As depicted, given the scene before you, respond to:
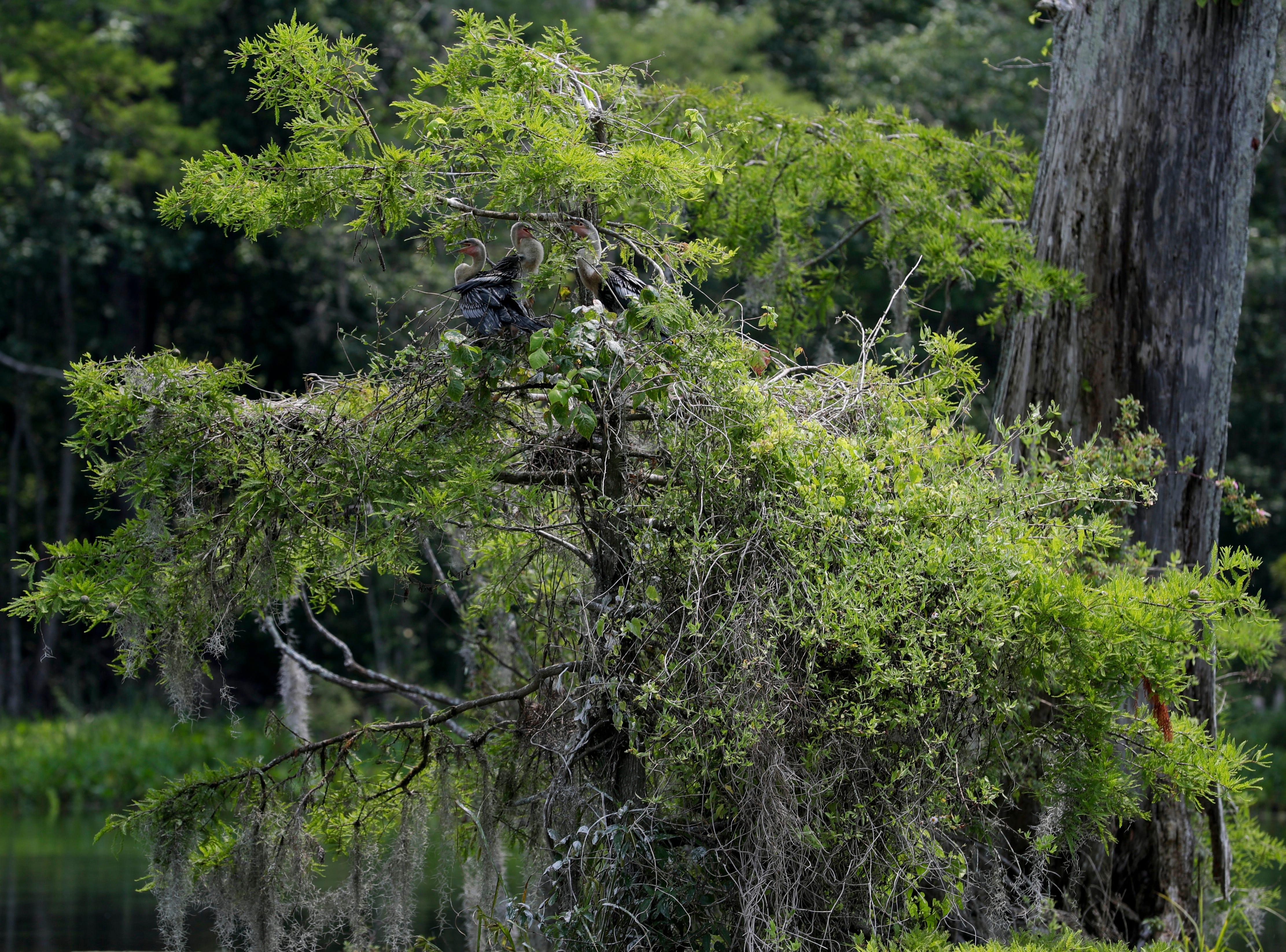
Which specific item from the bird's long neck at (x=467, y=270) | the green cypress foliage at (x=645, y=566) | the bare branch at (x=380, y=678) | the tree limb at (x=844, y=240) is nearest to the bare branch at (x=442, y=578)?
the green cypress foliage at (x=645, y=566)

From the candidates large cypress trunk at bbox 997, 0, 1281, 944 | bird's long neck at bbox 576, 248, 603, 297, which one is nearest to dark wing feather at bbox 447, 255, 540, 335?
bird's long neck at bbox 576, 248, 603, 297

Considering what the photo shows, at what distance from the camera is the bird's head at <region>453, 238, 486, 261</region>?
A: 341 centimetres

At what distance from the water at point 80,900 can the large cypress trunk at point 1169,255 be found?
3074mm

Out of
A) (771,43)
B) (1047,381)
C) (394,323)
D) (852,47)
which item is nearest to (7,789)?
(394,323)

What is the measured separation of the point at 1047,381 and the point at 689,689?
2.60m

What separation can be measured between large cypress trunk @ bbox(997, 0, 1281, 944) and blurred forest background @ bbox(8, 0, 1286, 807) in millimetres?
8351

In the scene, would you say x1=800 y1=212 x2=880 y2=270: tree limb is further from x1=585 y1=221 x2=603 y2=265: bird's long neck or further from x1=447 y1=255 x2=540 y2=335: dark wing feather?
x1=447 y1=255 x2=540 y2=335: dark wing feather

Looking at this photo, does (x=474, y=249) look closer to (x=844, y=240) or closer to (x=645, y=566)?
(x=645, y=566)

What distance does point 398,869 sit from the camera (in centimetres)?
370

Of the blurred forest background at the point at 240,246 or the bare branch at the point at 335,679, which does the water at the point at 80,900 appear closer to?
the bare branch at the point at 335,679

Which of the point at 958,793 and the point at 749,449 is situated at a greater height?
the point at 749,449

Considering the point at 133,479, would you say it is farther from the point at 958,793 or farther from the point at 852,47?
the point at 852,47

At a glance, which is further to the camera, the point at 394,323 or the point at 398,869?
the point at 394,323

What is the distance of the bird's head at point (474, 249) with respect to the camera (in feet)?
11.2
